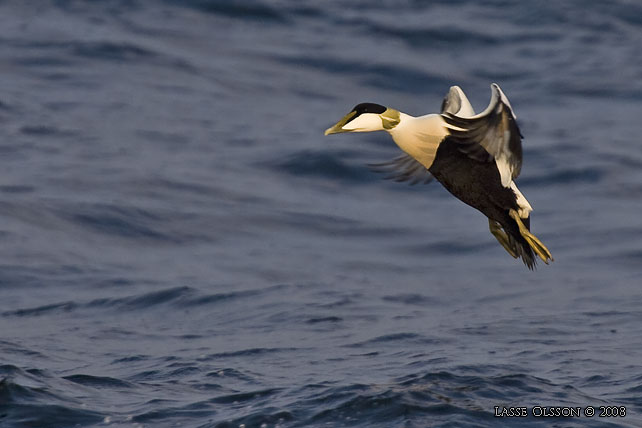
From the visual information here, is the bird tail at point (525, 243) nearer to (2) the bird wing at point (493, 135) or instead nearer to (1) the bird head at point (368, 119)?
(2) the bird wing at point (493, 135)

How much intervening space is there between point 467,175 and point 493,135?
0.24m

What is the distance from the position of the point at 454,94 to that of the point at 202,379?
1902 mm

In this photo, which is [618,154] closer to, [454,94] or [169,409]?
[454,94]

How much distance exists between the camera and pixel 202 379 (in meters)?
6.29

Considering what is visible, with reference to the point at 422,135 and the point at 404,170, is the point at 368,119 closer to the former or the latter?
the point at 422,135

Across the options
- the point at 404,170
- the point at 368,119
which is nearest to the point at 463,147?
the point at 368,119

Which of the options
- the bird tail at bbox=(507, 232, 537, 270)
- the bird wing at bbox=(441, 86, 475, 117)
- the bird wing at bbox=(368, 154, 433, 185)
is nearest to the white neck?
the bird wing at bbox=(441, 86, 475, 117)

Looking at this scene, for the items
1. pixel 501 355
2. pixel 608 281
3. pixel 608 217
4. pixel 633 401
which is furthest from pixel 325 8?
pixel 633 401

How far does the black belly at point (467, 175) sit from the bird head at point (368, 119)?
0.81 feet

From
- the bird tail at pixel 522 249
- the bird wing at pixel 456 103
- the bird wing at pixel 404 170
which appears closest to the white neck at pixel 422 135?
the bird wing at pixel 456 103

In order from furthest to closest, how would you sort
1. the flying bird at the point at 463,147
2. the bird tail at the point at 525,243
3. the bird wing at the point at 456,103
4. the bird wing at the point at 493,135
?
the bird wing at the point at 456,103
the bird tail at the point at 525,243
the flying bird at the point at 463,147
the bird wing at the point at 493,135

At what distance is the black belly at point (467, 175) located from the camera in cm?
539

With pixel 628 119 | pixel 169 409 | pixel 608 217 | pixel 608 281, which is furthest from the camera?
pixel 628 119

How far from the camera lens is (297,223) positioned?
32.3 feet
